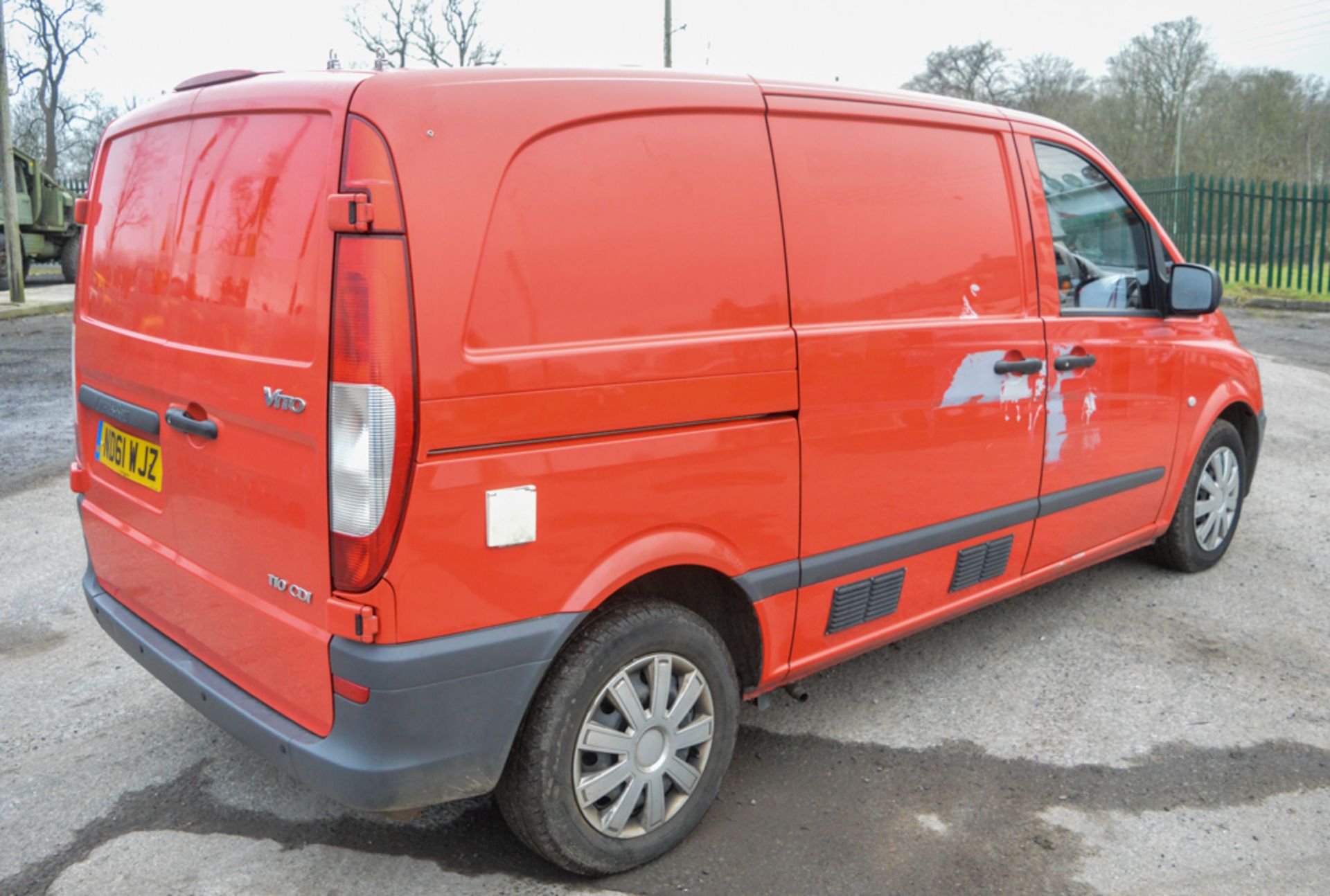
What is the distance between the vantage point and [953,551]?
11.4 ft

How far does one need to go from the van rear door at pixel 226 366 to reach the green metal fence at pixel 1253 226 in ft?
60.5

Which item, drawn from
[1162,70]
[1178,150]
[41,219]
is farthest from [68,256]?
[1162,70]

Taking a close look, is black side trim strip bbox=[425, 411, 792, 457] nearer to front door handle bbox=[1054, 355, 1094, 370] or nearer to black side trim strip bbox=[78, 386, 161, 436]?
black side trim strip bbox=[78, 386, 161, 436]

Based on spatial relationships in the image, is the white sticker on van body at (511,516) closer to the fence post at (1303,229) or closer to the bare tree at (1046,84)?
the fence post at (1303,229)

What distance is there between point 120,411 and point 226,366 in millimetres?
678

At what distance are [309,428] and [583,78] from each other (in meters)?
1.02

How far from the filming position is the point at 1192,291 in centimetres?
420

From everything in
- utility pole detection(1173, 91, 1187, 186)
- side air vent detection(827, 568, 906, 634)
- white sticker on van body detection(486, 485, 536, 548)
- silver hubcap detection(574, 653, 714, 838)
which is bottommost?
silver hubcap detection(574, 653, 714, 838)

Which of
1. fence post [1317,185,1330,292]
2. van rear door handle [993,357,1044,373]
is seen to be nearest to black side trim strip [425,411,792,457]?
van rear door handle [993,357,1044,373]

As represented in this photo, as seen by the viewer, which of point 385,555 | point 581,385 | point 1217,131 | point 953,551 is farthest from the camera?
point 1217,131

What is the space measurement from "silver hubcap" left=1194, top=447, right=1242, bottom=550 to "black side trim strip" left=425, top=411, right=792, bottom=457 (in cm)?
285

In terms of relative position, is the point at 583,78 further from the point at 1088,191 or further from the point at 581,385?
the point at 1088,191

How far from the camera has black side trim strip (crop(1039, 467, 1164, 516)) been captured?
3.82 metres

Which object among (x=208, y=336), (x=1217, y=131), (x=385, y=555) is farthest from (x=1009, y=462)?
(x=1217, y=131)
